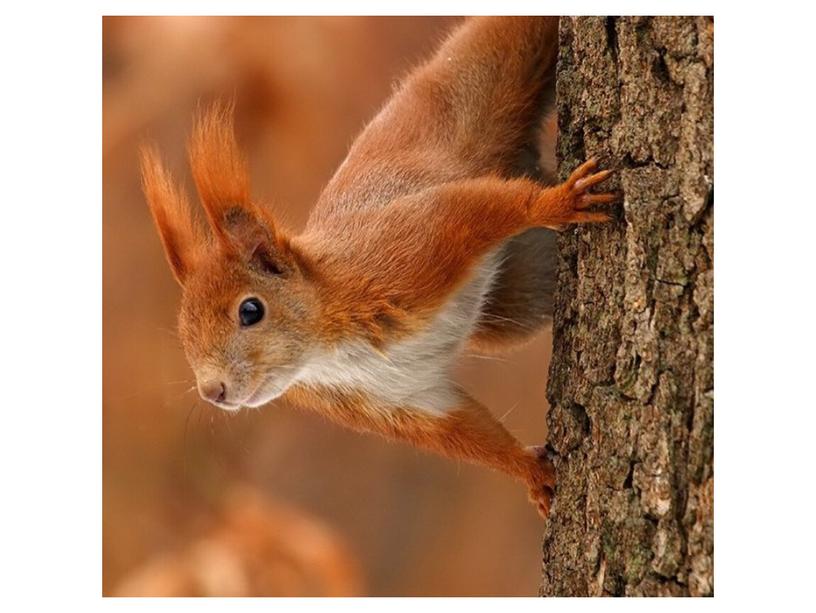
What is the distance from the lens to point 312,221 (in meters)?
2.51

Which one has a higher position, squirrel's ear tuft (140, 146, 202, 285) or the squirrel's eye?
squirrel's ear tuft (140, 146, 202, 285)

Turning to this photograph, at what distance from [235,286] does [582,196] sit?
72 cm

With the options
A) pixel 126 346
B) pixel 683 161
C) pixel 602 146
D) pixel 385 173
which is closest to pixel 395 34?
pixel 385 173

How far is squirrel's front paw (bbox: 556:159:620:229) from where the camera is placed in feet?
6.43

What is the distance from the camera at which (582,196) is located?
198 cm

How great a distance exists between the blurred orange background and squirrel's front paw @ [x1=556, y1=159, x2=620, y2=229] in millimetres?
759

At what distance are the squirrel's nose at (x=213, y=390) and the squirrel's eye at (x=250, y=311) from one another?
0.48 ft

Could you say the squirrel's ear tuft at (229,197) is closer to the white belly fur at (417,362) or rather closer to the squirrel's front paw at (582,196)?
the white belly fur at (417,362)

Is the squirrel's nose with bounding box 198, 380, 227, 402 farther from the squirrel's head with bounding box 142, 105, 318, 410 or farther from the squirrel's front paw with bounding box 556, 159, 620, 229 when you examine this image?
the squirrel's front paw with bounding box 556, 159, 620, 229

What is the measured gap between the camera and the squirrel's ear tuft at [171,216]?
89.0 inches

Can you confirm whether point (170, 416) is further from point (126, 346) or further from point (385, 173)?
point (385, 173)

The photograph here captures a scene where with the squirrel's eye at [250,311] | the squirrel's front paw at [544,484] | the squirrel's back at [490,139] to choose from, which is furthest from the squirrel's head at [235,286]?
the squirrel's front paw at [544,484]

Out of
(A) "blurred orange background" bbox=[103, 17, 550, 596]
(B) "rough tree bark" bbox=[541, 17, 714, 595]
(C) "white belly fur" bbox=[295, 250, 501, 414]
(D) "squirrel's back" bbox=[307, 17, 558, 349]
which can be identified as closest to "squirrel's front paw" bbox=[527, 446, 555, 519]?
(B) "rough tree bark" bbox=[541, 17, 714, 595]

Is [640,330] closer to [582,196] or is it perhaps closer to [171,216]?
[582,196]
